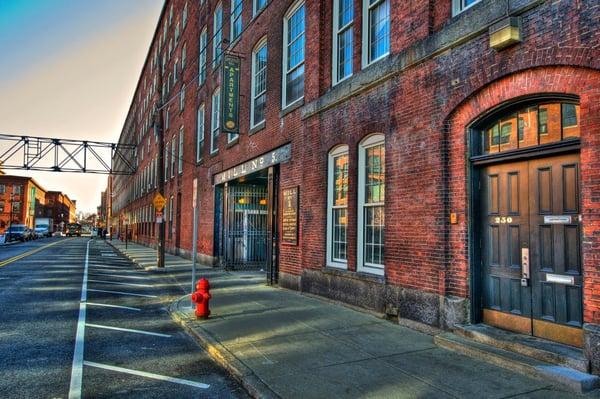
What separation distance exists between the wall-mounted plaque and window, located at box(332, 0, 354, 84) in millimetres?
3359

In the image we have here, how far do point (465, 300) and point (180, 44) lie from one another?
27094 millimetres

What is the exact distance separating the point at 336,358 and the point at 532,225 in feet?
10.3

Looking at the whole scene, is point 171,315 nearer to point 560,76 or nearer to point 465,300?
point 465,300

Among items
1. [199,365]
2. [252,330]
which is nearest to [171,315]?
[252,330]

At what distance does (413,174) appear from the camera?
7.83 metres

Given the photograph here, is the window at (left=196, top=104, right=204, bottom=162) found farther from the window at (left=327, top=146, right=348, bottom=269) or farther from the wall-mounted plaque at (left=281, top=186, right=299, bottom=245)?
the window at (left=327, top=146, right=348, bottom=269)

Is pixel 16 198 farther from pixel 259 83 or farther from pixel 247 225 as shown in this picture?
pixel 259 83

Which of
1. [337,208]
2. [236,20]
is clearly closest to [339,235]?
[337,208]

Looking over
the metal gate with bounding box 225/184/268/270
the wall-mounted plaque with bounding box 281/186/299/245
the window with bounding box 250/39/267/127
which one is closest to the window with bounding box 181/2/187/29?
the window with bounding box 250/39/267/127

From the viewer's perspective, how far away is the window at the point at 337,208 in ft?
33.7

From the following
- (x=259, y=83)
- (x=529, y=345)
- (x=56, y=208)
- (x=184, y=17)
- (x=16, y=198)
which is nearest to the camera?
(x=529, y=345)

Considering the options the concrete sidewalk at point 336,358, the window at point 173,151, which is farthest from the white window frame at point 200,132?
the concrete sidewalk at point 336,358

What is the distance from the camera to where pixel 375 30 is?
9.59 m

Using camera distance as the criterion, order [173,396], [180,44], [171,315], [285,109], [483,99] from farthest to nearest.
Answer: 1. [180,44]
2. [285,109]
3. [171,315]
4. [483,99]
5. [173,396]
